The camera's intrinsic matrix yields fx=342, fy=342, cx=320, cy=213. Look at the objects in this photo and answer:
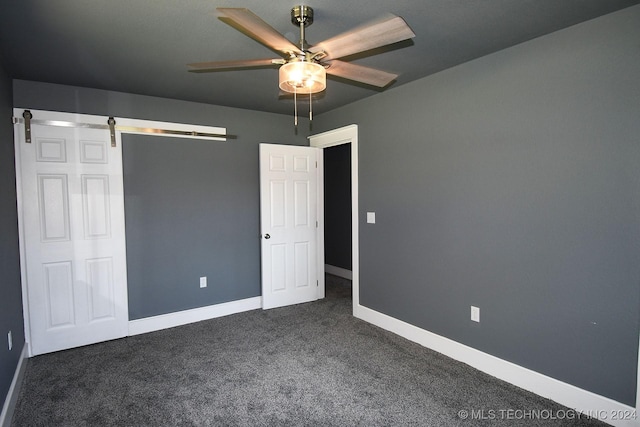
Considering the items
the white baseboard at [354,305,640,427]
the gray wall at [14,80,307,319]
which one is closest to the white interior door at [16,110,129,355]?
the gray wall at [14,80,307,319]

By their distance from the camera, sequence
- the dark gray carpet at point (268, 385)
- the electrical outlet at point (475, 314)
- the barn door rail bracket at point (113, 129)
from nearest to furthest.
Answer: the dark gray carpet at point (268, 385)
the electrical outlet at point (475, 314)
the barn door rail bracket at point (113, 129)

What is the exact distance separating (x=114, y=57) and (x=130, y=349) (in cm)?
257

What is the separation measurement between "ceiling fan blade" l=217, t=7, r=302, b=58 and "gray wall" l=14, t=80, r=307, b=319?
240cm

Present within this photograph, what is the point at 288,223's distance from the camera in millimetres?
4422

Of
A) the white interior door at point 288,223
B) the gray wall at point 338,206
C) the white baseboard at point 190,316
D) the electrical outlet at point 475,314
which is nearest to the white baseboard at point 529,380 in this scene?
the electrical outlet at point 475,314

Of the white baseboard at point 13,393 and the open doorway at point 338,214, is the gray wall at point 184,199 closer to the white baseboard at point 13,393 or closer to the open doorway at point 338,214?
the white baseboard at point 13,393

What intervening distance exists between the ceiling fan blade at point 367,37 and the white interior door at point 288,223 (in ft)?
8.39

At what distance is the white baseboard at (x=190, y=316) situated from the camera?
3627 millimetres

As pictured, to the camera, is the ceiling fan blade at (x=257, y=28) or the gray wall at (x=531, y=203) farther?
the gray wall at (x=531, y=203)

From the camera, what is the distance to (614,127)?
2.07 meters

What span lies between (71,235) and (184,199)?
3.60ft

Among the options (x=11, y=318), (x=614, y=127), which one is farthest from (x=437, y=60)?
(x=11, y=318)

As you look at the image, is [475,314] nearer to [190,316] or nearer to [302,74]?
[302,74]

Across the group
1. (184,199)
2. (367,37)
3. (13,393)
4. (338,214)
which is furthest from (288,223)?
(367,37)
